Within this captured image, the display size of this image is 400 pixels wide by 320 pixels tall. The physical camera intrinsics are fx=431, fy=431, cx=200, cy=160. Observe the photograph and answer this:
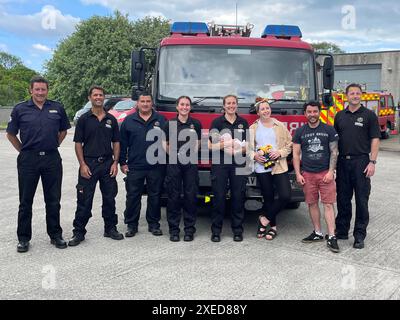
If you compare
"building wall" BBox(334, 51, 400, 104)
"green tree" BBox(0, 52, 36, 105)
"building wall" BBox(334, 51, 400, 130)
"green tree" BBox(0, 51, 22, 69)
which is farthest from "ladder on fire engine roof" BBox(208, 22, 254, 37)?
"green tree" BBox(0, 51, 22, 69)

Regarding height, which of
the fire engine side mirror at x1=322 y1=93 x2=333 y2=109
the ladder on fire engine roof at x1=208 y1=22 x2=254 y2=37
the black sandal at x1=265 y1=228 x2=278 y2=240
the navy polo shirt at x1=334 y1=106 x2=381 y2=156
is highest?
the ladder on fire engine roof at x1=208 y1=22 x2=254 y2=37

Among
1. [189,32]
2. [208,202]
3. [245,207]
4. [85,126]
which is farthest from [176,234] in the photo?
[189,32]

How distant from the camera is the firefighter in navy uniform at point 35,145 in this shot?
4684 millimetres

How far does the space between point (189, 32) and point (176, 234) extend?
290 centimetres

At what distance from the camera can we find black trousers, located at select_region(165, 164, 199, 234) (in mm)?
5105

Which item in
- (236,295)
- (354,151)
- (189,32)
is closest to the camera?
(236,295)

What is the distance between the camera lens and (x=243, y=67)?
5.59m

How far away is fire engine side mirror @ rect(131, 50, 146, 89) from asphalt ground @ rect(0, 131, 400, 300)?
2012 millimetres

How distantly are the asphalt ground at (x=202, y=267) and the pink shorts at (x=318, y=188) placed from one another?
55cm

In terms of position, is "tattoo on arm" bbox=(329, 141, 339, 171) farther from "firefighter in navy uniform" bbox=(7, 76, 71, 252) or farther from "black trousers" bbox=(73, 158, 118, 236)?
"firefighter in navy uniform" bbox=(7, 76, 71, 252)

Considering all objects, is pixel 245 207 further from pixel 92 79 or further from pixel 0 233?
pixel 92 79

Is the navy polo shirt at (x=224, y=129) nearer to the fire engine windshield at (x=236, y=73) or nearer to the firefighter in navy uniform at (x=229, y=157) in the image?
the firefighter in navy uniform at (x=229, y=157)

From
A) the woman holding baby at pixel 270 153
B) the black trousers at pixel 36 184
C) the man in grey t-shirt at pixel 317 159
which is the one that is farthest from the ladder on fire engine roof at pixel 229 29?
the black trousers at pixel 36 184

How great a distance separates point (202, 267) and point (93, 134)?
6.48 ft
